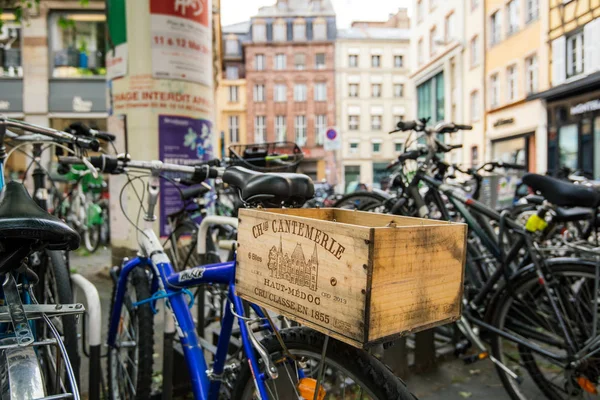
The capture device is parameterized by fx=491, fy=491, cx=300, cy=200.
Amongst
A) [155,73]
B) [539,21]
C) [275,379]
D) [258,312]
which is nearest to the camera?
[275,379]

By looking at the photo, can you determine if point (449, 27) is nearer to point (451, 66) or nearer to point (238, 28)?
point (451, 66)

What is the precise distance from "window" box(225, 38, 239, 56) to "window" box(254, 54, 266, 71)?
8.81 ft

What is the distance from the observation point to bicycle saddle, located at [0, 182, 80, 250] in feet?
3.90

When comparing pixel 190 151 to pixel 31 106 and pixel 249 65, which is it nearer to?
pixel 31 106

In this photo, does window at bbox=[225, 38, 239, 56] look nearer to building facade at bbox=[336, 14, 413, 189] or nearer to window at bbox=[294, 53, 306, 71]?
window at bbox=[294, 53, 306, 71]

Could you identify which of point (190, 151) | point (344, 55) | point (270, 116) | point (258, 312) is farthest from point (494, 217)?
point (344, 55)

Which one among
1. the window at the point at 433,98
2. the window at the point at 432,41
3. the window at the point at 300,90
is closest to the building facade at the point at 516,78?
the window at the point at 433,98

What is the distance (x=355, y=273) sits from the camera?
3.82 ft

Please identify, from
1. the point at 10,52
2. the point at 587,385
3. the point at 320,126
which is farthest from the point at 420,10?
the point at 587,385

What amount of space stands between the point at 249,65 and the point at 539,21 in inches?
1233

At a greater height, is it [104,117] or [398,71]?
[398,71]

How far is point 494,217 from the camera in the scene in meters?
3.11

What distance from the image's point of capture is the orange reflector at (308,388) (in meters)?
1.50

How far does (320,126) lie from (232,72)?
10.1 m
